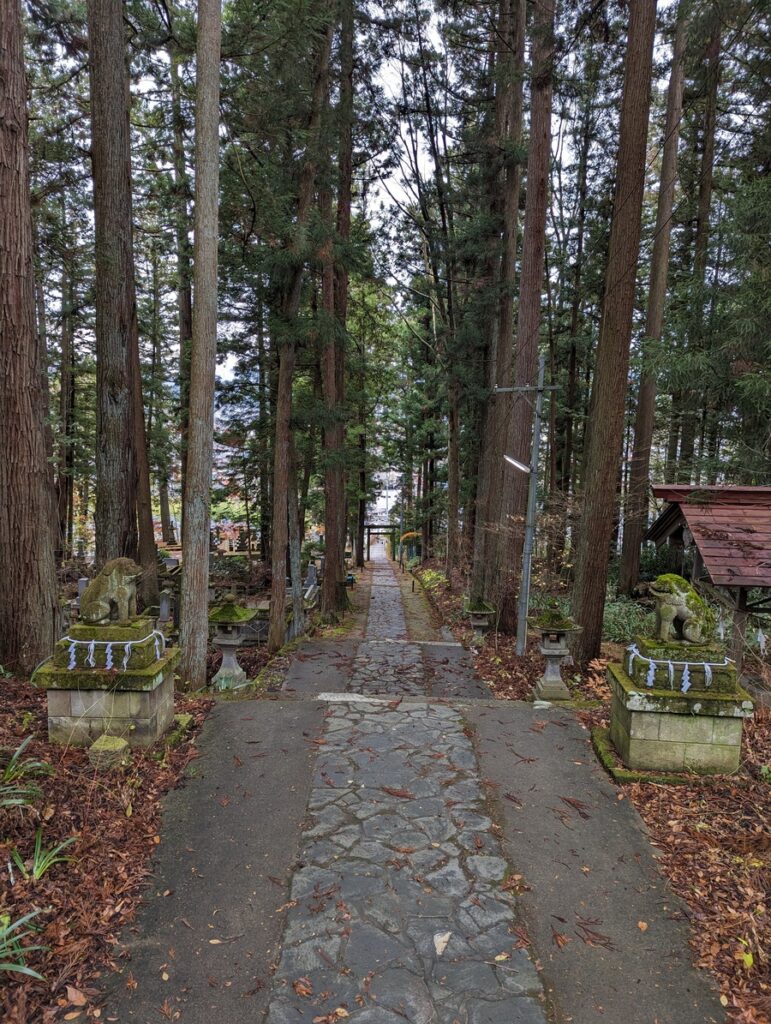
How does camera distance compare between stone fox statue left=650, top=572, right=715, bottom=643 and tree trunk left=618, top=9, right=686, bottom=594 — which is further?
tree trunk left=618, top=9, right=686, bottom=594

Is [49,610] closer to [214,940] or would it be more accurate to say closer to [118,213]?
[214,940]

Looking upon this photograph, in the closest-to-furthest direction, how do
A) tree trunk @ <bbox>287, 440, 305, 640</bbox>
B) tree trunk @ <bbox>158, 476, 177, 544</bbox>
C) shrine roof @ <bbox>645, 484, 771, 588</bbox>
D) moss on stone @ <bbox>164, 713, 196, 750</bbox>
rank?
moss on stone @ <bbox>164, 713, 196, 750</bbox> < shrine roof @ <bbox>645, 484, 771, 588</bbox> < tree trunk @ <bbox>287, 440, 305, 640</bbox> < tree trunk @ <bbox>158, 476, 177, 544</bbox>

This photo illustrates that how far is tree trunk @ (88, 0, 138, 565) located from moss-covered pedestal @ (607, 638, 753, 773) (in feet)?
23.0

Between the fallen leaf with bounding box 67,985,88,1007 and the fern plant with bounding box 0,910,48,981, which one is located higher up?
the fern plant with bounding box 0,910,48,981

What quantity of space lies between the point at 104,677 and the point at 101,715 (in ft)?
1.01

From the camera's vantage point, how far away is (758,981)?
243 cm

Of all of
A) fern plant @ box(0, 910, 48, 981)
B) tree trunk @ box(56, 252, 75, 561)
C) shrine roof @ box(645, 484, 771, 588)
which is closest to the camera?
fern plant @ box(0, 910, 48, 981)

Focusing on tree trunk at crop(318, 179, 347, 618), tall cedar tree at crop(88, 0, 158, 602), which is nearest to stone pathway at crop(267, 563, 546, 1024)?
tall cedar tree at crop(88, 0, 158, 602)

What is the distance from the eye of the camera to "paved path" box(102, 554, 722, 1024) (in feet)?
7.63

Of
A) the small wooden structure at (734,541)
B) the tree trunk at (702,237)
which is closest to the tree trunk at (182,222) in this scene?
the small wooden structure at (734,541)

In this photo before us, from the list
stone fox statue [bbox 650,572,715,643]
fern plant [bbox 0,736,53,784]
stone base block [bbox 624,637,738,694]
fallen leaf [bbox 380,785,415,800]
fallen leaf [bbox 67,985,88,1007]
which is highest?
stone fox statue [bbox 650,572,715,643]

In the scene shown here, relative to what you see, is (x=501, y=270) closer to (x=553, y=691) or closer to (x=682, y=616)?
(x=553, y=691)

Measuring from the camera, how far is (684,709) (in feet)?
13.0

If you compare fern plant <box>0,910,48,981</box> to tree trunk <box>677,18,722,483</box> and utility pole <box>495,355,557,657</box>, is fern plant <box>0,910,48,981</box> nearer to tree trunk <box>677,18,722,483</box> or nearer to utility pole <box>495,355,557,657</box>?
utility pole <box>495,355,557,657</box>
